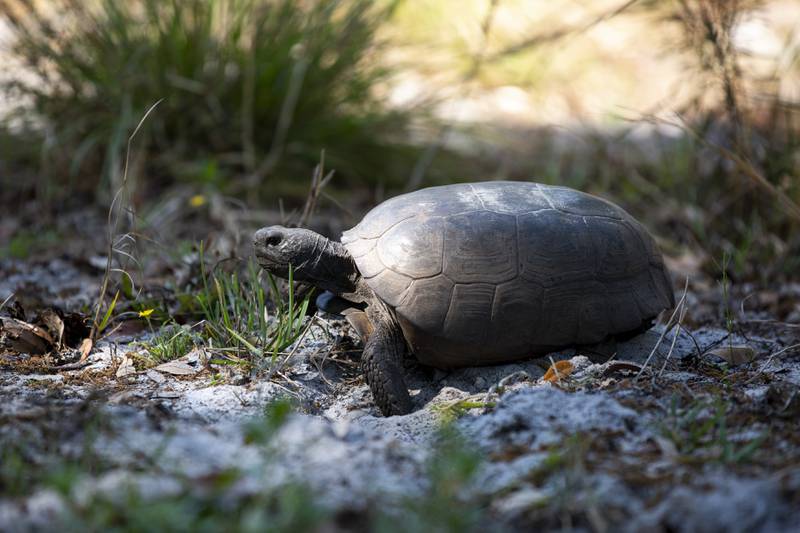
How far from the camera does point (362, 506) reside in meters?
1.58

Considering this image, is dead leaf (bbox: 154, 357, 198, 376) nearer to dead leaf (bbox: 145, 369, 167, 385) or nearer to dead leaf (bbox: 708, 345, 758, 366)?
dead leaf (bbox: 145, 369, 167, 385)

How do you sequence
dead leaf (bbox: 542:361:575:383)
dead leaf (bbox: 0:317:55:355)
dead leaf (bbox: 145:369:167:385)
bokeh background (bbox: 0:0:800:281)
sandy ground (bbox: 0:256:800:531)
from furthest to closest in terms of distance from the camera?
bokeh background (bbox: 0:0:800:281) < dead leaf (bbox: 0:317:55:355) < dead leaf (bbox: 145:369:167:385) < dead leaf (bbox: 542:361:575:383) < sandy ground (bbox: 0:256:800:531)

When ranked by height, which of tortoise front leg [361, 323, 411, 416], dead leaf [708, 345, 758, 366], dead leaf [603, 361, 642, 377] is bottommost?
dead leaf [708, 345, 758, 366]

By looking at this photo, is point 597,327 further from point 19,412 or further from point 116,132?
point 116,132

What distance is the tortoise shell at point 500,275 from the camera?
2.69 m

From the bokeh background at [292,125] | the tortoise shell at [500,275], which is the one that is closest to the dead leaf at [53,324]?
the tortoise shell at [500,275]

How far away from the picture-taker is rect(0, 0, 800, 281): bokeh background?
14.9 ft

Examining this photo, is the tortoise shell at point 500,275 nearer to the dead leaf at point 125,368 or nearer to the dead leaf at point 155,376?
the dead leaf at point 155,376

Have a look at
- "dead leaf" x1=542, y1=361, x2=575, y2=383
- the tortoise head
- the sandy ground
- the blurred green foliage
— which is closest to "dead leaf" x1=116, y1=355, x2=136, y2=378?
the sandy ground

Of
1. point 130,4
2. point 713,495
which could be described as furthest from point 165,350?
point 130,4

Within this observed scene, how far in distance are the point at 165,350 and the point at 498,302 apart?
121 centimetres

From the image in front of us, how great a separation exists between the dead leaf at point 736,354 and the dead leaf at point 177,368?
1910 millimetres

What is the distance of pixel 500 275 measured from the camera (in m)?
2.70

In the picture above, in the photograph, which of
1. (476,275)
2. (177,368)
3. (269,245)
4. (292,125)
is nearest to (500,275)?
Result: (476,275)
